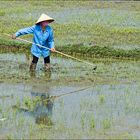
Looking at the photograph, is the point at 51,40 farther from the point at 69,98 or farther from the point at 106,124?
the point at 106,124

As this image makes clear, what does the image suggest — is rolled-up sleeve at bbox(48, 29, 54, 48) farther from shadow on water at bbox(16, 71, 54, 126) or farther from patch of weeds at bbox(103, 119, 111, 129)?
patch of weeds at bbox(103, 119, 111, 129)

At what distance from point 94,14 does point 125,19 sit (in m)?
1.37

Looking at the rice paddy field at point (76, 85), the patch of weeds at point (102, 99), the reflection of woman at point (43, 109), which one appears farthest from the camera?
the patch of weeds at point (102, 99)

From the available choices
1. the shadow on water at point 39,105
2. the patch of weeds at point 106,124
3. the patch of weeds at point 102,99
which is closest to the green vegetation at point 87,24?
the shadow on water at point 39,105

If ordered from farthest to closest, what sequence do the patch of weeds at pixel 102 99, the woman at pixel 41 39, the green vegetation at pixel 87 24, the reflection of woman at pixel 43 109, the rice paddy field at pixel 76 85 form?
the green vegetation at pixel 87 24
the woman at pixel 41 39
the patch of weeds at pixel 102 99
the reflection of woman at pixel 43 109
the rice paddy field at pixel 76 85

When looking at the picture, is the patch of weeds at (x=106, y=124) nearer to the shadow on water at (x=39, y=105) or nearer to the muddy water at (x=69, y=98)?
the muddy water at (x=69, y=98)

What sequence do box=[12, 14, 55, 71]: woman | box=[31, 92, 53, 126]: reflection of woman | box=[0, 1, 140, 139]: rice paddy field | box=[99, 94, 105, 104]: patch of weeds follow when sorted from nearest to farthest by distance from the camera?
1. box=[0, 1, 140, 139]: rice paddy field
2. box=[31, 92, 53, 126]: reflection of woman
3. box=[99, 94, 105, 104]: patch of weeds
4. box=[12, 14, 55, 71]: woman

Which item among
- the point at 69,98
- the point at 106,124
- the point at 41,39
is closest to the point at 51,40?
the point at 41,39

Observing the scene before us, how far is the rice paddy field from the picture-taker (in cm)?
609

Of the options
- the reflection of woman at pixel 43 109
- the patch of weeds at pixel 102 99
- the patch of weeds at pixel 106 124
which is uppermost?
the patch of weeds at pixel 102 99

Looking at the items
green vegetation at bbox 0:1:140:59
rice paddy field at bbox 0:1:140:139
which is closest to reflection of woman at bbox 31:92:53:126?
rice paddy field at bbox 0:1:140:139

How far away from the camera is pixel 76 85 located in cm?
845

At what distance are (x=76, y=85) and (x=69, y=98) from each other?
88cm

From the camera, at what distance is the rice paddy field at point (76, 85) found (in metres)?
6.09
